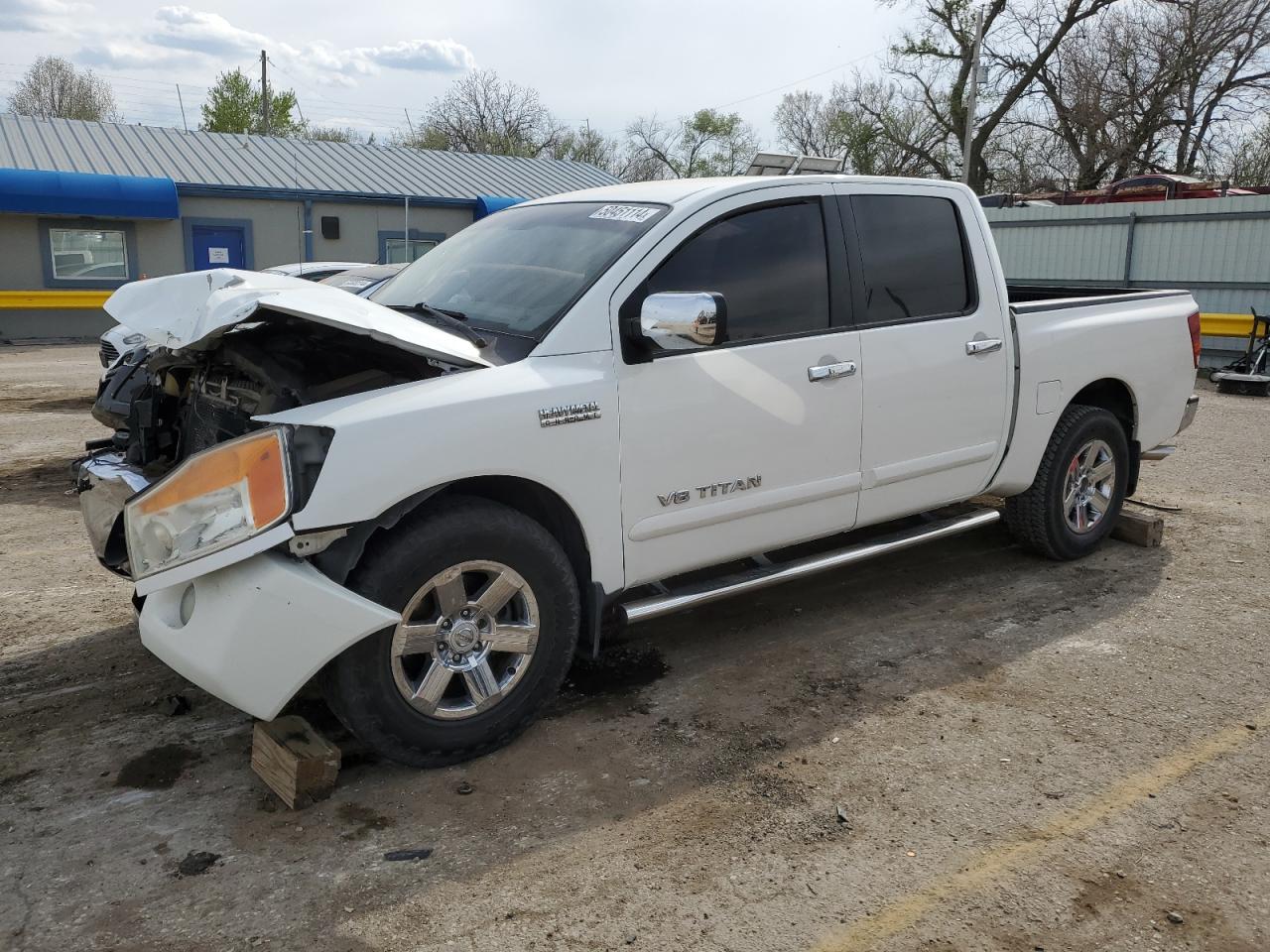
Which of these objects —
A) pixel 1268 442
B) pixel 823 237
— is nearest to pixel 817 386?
pixel 823 237

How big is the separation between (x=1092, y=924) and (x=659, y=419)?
2036 millimetres

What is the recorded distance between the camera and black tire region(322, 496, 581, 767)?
126 inches

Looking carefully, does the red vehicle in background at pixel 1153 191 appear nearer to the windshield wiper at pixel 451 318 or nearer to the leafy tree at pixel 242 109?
the windshield wiper at pixel 451 318

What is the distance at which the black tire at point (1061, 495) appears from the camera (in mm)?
5391

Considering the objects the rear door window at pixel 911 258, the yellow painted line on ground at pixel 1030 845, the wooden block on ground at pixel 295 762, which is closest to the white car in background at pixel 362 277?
the rear door window at pixel 911 258

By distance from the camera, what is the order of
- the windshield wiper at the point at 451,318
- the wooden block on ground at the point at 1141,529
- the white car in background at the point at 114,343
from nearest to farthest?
1. the windshield wiper at the point at 451,318
2. the wooden block on ground at the point at 1141,529
3. the white car in background at the point at 114,343

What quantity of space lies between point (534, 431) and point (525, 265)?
97 cm

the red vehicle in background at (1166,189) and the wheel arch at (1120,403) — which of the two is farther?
the red vehicle in background at (1166,189)

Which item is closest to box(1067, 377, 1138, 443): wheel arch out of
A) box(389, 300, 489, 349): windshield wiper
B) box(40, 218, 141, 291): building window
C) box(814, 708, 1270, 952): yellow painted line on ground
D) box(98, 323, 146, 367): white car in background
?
box(814, 708, 1270, 952): yellow painted line on ground

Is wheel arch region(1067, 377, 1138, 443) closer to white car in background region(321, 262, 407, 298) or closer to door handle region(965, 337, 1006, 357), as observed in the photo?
door handle region(965, 337, 1006, 357)

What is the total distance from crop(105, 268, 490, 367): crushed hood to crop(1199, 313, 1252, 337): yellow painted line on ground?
14.5 m

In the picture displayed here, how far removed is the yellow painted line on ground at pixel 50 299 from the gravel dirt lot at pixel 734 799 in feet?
59.4

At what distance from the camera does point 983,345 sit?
190 inches

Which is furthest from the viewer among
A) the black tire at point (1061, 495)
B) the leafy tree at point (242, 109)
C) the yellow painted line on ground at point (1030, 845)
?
the leafy tree at point (242, 109)
